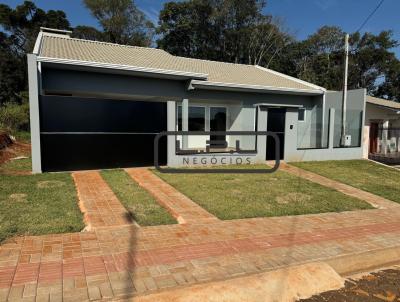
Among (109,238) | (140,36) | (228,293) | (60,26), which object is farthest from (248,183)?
(60,26)

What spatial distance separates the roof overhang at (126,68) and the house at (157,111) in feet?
0.11

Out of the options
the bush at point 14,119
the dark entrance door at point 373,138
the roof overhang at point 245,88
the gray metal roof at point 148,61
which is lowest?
the dark entrance door at point 373,138

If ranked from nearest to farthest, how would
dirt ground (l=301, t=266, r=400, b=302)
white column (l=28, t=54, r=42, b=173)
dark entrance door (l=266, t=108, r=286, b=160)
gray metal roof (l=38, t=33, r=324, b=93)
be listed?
1. dirt ground (l=301, t=266, r=400, b=302)
2. white column (l=28, t=54, r=42, b=173)
3. gray metal roof (l=38, t=33, r=324, b=93)
4. dark entrance door (l=266, t=108, r=286, b=160)

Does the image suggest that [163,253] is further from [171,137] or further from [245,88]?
[245,88]

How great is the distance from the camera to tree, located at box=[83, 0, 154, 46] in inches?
1411

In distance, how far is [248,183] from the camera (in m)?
8.61

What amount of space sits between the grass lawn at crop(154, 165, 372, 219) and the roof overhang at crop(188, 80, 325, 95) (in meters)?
4.64

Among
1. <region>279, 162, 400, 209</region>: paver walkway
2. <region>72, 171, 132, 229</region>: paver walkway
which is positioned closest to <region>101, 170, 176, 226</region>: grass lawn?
<region>72, 171, 132, 229</region>: paver walkway

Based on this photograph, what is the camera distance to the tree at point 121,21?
35844 mm

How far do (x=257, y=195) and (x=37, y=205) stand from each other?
464cm

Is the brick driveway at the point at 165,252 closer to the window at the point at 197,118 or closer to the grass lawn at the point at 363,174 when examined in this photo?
the grass lawn at the point at 363,174

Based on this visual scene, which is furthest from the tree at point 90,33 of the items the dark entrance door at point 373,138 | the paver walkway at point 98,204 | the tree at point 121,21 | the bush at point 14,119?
the paver walkway at point 98,204

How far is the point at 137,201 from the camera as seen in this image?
6383 mm

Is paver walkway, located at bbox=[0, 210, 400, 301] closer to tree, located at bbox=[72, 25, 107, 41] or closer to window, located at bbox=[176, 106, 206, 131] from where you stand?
window, located at bbox=[176, 106, 206, 131]
